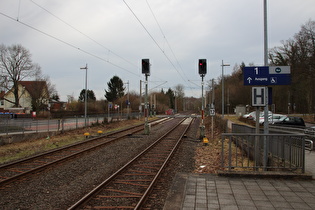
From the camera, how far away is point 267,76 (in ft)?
24.7

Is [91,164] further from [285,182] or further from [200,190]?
[285,182]

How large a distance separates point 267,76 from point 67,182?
616cm

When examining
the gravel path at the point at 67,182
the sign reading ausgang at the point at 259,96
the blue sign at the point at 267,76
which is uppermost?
the blue sign at the point at 267,76

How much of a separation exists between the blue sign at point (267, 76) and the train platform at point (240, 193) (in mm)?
2521

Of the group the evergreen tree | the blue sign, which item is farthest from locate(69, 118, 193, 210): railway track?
the evergreen tree

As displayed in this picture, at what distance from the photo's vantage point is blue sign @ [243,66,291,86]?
7.45 meters

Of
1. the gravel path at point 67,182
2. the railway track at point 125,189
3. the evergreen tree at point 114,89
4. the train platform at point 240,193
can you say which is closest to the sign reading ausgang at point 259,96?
the train platform at point 240,193

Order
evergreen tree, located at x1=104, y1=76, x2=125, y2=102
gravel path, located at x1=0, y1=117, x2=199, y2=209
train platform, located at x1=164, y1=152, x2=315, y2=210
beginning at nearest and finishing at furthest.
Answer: train platform, located at x1=164, y1=152, x2=315, y2=210
gravel path, located at x1=0, y1=117, x2=199, y2=209
evergreen tree, located at x1=104, y1=76, x2=125, y2=102

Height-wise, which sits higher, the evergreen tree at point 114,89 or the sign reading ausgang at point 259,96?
the evergreen tree at point 114,89

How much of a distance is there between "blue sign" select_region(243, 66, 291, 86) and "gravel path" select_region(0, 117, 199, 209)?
3364 millimetres

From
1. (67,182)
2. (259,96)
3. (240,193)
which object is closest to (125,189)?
(67,182)

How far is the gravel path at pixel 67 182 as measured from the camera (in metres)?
5.68

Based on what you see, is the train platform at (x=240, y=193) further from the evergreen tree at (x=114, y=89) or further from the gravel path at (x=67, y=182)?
the evergreen tree at (x=114, y=89)

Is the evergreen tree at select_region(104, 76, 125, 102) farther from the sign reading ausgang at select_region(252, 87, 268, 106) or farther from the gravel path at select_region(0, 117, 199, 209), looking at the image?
the sign reading ausgang at select_region(252, 87, 268, 106)
